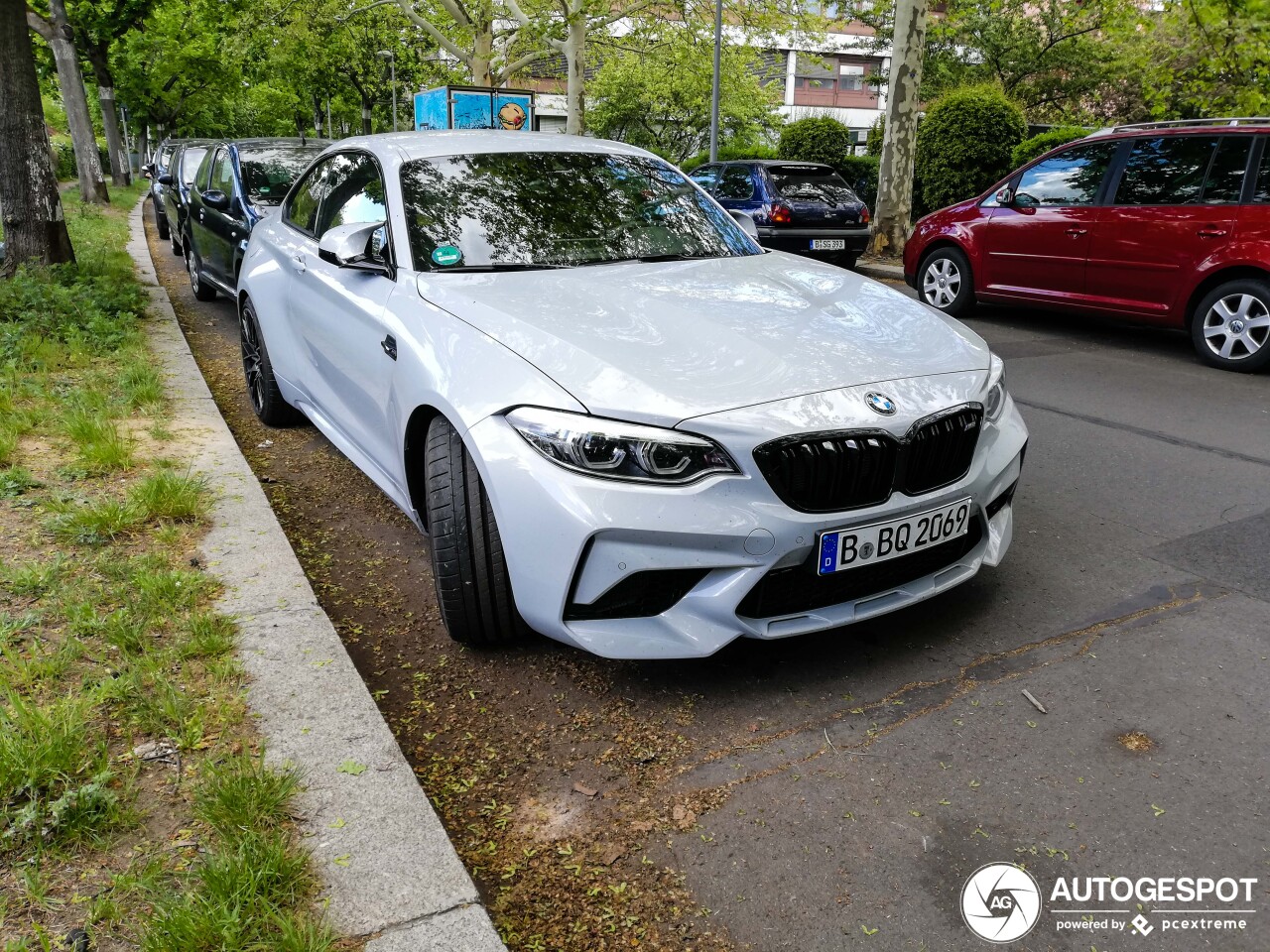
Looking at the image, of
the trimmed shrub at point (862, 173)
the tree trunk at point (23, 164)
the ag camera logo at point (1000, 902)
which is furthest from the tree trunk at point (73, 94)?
the ag camera logo at point (1000, 902)

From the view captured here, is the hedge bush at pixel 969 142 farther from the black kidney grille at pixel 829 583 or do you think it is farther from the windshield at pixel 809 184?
the black kidney grille at pixel 829 583

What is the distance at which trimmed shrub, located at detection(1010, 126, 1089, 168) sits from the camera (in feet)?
46.8

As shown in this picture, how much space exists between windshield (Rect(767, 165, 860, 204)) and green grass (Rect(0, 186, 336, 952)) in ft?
32.8

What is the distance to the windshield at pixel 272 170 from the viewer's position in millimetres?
8609

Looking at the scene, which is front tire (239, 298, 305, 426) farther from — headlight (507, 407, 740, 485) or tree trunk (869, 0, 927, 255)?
tree trunk (869, 0, 927, 255)

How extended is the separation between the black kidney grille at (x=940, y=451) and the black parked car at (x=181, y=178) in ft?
36.4

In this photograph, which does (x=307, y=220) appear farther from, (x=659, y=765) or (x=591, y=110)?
(x=591, y=110)

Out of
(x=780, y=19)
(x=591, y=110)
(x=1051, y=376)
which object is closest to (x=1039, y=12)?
(x=780, y=19)

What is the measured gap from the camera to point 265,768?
8.01 feet

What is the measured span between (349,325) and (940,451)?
2305 mm

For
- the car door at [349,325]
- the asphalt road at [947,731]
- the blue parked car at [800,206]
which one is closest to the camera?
the asphalt road at [947,731]

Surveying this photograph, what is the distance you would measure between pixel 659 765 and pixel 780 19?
26.8 m

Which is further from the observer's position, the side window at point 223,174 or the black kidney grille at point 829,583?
the side window at point 223,174

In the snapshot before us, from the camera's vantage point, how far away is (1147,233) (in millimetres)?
7855
